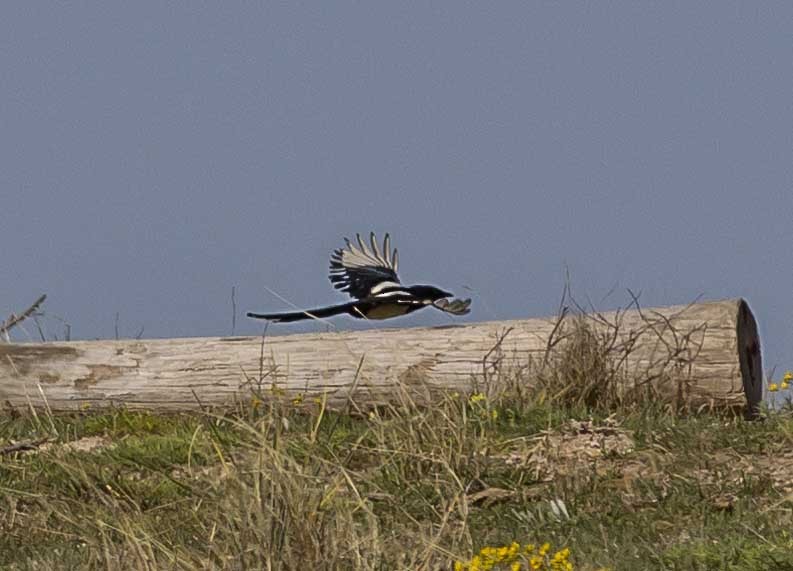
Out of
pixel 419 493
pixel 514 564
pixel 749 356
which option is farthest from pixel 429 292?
pixel 514 564

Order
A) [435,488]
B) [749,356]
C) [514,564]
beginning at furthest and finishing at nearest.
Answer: [749,356] < [435,488] < [514,564]

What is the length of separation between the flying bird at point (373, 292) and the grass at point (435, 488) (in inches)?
46.5

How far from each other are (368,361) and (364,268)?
1.51m

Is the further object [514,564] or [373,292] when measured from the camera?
[373,292]

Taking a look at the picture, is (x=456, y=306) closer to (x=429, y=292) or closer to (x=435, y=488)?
(x=429, y=292)

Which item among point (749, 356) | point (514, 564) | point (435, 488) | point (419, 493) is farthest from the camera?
point (749, 356)

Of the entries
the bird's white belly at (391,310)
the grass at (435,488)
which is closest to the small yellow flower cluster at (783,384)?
the grass at (435,488)

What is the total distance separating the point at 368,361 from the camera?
10.7 meters

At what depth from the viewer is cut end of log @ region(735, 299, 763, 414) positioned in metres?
10.2

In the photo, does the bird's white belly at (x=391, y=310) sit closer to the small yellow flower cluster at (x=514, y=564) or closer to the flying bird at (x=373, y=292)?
the flying bird at (x=373, y=292)

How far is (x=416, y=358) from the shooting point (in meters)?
10.6

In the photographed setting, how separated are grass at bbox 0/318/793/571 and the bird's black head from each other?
1.40 meters

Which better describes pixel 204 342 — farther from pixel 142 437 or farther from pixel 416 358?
pixel 416 358

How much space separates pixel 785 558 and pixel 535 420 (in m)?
3.86
